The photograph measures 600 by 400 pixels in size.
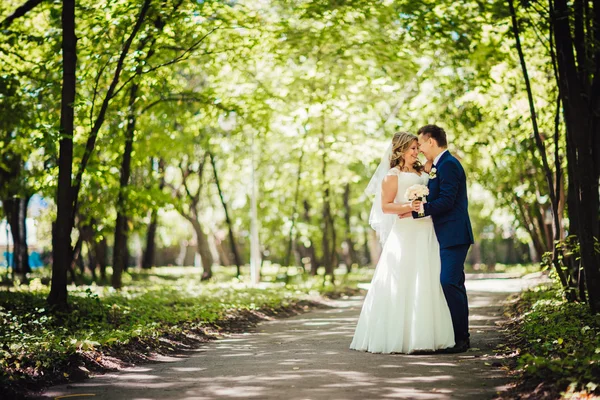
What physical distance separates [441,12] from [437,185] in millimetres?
6919

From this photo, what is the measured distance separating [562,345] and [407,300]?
1.93m

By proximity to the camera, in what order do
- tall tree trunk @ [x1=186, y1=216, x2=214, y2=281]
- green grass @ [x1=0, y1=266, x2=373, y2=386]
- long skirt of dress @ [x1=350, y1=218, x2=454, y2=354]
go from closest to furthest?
green grass @ [x1=0, y1=266, x2=373, y2=386] < long skirt of dress @ [x1=350, y1=218, x2=454, y2=354] < tall tree trunk @ [x1=186, y1=216, x2=214, y2=281]

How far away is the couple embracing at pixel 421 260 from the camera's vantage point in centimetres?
825

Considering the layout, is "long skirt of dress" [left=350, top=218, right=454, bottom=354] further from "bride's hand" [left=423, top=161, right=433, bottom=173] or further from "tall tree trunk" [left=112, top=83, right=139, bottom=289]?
"tall tree trunk" [left=112, top=83, right=139, bottom=289]

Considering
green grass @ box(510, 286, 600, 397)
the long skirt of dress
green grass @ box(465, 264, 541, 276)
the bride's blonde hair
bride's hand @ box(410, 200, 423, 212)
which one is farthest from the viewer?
green grass @ box(465, 264, 541, 276)

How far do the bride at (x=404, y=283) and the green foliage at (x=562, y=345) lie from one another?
3.56 feet

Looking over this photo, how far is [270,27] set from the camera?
15.6m

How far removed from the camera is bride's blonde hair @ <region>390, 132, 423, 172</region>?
28.5 feet

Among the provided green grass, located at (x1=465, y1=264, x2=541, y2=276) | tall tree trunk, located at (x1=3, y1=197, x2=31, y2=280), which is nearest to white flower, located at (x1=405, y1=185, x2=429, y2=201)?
tall tree trunk, located at (x1=3, y1=197, x2=31, y2=280)

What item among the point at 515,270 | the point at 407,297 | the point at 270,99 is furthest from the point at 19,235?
the point at 515,270

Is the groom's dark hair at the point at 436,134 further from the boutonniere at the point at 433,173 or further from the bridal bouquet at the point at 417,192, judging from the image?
the bridal bouquet at the point at 417,192

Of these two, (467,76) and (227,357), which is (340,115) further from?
(227,357)

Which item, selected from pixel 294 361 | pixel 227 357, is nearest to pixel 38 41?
pixel 227 357

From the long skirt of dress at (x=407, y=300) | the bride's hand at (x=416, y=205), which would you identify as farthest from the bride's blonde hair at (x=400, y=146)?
the long skirt of dress at (x=407, y=300)
